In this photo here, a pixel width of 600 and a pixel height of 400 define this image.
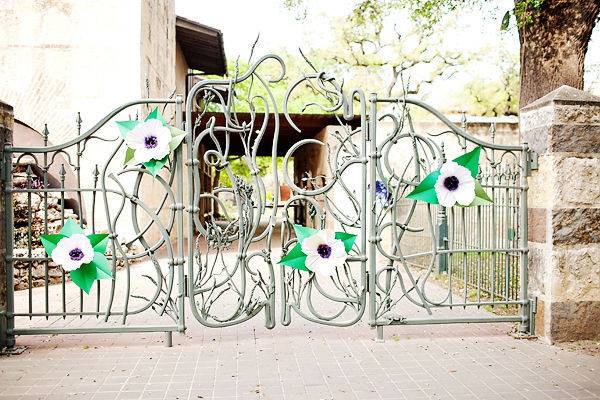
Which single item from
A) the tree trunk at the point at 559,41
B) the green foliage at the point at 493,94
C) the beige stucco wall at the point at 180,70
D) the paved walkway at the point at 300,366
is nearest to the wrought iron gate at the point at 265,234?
the paved walkway at the point at 300,366

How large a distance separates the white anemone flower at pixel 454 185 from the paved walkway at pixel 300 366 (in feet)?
4.34

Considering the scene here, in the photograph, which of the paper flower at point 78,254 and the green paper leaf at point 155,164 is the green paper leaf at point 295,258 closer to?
the green paper leaf at point 155,164

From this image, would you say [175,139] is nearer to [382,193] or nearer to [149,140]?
[149,140]

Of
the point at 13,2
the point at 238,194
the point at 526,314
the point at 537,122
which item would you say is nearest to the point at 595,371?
the point at 526,314

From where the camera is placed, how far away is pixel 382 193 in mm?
5641

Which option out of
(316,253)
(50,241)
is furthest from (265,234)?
(50,241)

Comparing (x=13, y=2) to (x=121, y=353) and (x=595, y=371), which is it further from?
(x=595, y=371)

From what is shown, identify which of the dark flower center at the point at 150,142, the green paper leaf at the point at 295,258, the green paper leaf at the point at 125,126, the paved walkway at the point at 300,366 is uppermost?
the green paper leaf at the point at 125,126

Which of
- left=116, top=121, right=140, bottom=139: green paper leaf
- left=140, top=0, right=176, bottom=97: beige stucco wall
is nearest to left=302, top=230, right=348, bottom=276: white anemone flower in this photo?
left=116, top=121, right=140, bottom=139: green paper leaf

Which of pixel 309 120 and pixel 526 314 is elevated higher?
pixel 309 120

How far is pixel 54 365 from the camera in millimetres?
4684

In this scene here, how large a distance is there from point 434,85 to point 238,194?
21.4 m

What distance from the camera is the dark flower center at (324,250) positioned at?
508 centimetres

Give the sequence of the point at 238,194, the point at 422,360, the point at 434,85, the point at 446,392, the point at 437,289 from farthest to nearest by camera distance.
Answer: the point at 434,85
the point at 437,289
the point at 238,194
the point at 422,360
the point at 446,392
